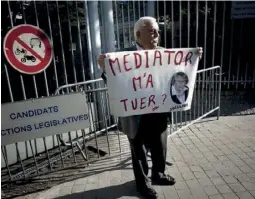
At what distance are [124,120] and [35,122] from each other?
127 centimetres

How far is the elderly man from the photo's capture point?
9.96 ft

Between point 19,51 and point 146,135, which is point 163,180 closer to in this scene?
point 146,135

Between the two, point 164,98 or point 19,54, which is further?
point 19,54

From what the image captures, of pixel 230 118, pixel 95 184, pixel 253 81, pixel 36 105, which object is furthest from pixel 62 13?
pixel 253 81

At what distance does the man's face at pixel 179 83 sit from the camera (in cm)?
343

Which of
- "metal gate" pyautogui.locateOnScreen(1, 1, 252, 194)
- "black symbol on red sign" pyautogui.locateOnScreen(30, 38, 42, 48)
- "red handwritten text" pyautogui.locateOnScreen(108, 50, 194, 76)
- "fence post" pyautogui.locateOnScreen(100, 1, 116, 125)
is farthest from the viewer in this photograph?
"fence post" pyautogui.locateOnScreen(100, 1, 116, 125)

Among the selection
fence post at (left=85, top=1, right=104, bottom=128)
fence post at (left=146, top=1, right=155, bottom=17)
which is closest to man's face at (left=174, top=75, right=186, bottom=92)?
fence post at (left=85, top=1, right=104, bottom=128)

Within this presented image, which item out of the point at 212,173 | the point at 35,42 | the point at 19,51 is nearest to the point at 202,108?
the point at 212,173

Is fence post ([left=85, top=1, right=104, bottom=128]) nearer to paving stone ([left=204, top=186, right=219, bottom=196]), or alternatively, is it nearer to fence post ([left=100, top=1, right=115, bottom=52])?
fence post ([left=100, top=1, right=115, bottom=52])

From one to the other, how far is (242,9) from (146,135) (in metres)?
5.80

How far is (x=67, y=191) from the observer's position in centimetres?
367

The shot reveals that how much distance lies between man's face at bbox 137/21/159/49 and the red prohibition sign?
1.73 metres

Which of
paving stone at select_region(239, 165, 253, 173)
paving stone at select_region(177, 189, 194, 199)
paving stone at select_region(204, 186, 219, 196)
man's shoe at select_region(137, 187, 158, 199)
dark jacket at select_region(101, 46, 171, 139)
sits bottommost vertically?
paving stone at select_region(177, 189, 194, 199)

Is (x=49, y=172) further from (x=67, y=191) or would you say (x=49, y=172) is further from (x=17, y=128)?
(x=17, y=128)
